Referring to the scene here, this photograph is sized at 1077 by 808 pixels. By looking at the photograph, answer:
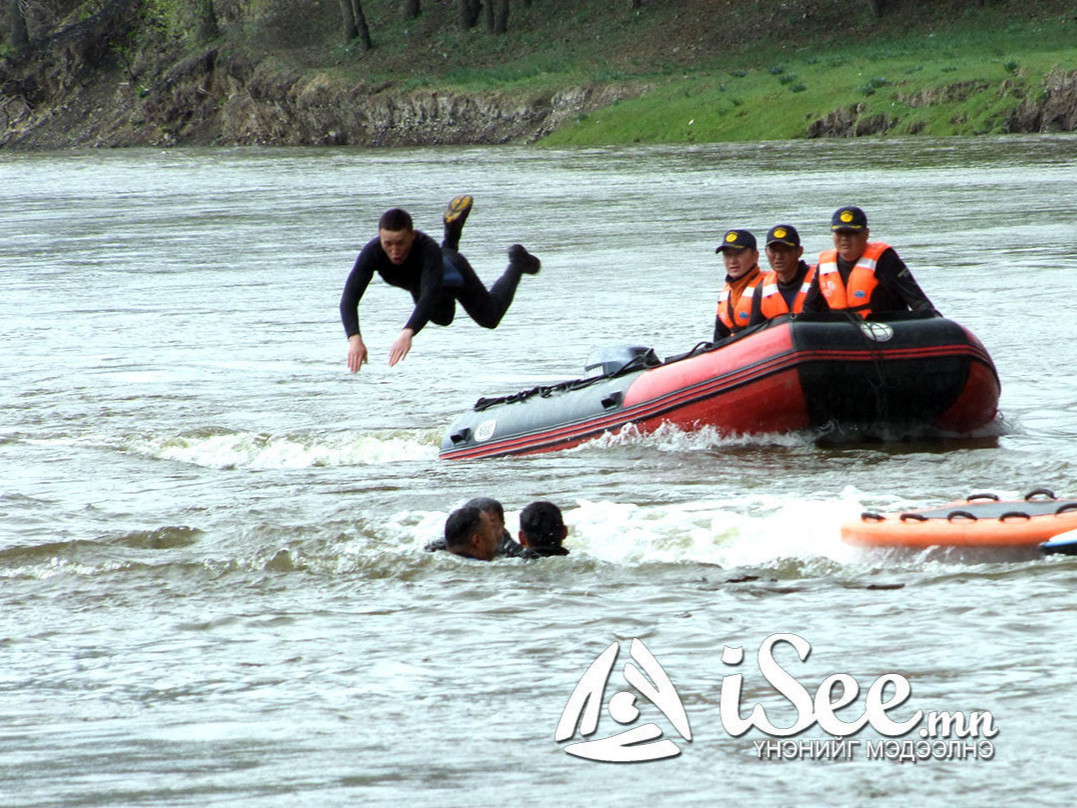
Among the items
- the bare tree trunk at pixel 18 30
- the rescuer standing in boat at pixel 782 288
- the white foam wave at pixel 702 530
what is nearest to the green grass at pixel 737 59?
the bare tree trunk at pixel 18 30

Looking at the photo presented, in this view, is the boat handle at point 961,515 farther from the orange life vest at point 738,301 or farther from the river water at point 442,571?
the orange life vest at point 738,301

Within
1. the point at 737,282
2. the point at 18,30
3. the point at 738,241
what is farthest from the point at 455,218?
the point at 18,30

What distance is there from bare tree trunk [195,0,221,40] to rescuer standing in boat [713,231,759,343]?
208ft

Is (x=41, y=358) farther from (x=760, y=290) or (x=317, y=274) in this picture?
(x=760, y=290)

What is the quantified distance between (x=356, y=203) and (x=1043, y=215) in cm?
1437

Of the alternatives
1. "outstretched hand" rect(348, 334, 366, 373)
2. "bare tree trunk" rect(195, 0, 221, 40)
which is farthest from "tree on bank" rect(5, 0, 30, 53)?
"outstretched hand" rect(348, 334, 366, 373)

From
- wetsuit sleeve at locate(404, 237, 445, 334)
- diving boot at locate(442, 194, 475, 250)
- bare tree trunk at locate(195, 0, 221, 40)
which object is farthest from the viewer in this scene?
bare tree trunk at locate(195, 0, 221, 40)

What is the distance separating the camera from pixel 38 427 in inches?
482

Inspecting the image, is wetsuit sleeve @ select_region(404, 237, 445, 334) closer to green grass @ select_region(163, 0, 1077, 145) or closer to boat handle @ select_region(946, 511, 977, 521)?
boat handle @ select_region(946, 511, 977, 521)

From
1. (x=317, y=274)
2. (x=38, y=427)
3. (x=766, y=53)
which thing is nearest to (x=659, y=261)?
(x=317, y=274)

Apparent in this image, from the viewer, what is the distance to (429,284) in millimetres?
9562

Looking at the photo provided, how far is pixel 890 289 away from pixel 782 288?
698 millimetres

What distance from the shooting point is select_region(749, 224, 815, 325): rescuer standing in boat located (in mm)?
10016

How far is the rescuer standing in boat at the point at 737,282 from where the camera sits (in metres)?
10.1
